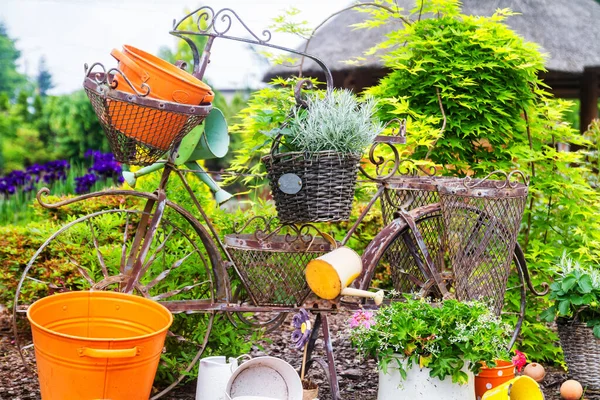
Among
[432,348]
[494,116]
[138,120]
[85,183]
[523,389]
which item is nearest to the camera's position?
[138,120]

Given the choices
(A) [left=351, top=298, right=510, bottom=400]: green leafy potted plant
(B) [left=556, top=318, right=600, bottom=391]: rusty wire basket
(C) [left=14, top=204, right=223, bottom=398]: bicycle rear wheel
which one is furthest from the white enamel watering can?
(B) [left=556, top=318, right=600, bottom=391]: rusty wire basket

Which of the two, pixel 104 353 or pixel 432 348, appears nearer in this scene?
pixel 104 353

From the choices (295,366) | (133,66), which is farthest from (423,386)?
(133,66)

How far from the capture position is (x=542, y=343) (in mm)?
4270

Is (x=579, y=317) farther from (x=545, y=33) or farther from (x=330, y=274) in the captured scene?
(x=545, y=33)

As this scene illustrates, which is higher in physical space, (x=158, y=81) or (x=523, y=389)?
(x=158, y=81)

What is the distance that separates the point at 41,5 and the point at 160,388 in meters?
17.0

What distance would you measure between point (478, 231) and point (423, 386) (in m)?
0.83

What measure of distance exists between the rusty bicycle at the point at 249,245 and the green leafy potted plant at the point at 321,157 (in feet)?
0.63

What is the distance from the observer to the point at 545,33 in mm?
8102

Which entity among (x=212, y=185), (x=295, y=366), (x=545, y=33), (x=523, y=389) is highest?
(x=545, y=33)

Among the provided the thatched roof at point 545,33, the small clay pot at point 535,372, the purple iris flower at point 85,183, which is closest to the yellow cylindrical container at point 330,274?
the small clay pot at point 535,372

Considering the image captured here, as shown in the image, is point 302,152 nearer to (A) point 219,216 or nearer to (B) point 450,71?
(A) point 219,216

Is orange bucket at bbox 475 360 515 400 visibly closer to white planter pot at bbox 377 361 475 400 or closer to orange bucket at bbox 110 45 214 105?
white planter pot at bbox 377 361 475 400
